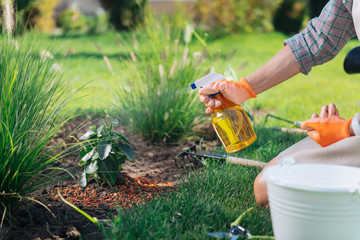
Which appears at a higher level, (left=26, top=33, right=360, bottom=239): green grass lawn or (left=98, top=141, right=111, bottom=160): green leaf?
(left=98, top=141, right=111, bottom=160): green leaf

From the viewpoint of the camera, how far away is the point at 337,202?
1360 mm

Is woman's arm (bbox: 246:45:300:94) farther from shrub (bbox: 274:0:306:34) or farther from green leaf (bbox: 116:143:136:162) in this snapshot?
shrub (bbox: 274:0:306:34)

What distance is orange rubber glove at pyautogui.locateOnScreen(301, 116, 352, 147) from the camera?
179 centimetres

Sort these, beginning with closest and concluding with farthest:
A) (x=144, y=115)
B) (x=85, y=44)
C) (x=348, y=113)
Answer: (x=144, y=115) → (x=348, y=113) → (x=85, y=44)

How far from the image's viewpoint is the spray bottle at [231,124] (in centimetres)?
225

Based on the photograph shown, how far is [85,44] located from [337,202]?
27.4 ft

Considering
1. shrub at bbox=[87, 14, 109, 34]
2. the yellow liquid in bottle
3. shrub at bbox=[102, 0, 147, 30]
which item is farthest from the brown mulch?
shrub at bbox=[87, 14, 109, 34]

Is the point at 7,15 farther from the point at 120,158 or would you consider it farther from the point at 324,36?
the point at 324,36

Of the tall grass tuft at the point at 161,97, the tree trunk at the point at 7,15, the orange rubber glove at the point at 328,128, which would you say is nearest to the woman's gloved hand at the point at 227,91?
the orange rubber glove at the point at 328,128

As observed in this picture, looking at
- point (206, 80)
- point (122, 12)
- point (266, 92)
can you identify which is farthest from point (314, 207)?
point (122, 12)

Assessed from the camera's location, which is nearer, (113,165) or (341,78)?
(113,165)

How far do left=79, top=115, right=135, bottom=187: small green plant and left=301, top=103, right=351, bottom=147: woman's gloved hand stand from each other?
91cm

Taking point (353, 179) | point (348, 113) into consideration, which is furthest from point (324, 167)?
point (348, 113)

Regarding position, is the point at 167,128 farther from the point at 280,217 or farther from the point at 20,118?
the point at 280,217
